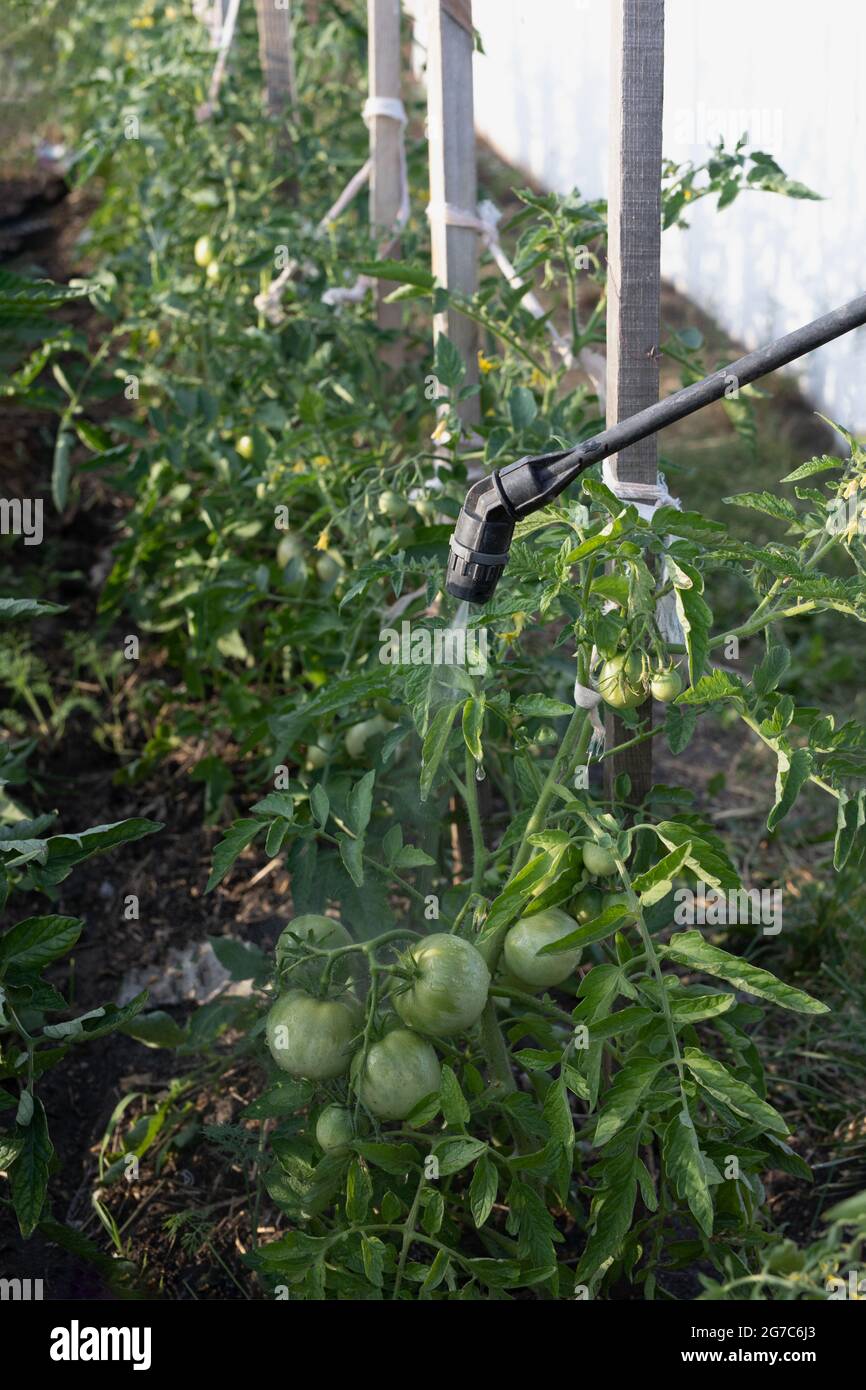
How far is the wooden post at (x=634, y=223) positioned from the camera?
1.37 meters

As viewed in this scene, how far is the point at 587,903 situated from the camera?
4.44ft

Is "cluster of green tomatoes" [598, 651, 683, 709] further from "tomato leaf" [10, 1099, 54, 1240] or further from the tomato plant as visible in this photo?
"tomato leaf" [10, 1099, 54, 1240]

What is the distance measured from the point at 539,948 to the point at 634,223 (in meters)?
→ 0.81

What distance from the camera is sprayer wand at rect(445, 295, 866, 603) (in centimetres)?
106

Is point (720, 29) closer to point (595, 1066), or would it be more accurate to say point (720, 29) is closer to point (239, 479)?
point (239, 479)

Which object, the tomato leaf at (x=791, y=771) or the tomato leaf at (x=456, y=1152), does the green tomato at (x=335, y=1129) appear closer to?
the tomato leaf at (x=456, y=1152)

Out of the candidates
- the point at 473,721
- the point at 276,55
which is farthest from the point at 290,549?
the point at 276,55

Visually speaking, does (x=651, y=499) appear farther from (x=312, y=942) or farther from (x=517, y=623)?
(x=312, y=942)

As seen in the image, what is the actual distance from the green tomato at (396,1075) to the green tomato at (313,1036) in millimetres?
27

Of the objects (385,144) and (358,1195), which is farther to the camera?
(385,144)

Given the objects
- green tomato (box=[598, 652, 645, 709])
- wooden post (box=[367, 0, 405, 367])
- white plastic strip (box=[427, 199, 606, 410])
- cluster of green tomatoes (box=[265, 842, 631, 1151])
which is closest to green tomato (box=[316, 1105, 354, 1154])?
cluster of green tomatoes (box=[265, 842, 631, 1151])

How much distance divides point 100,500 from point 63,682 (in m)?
0.77
